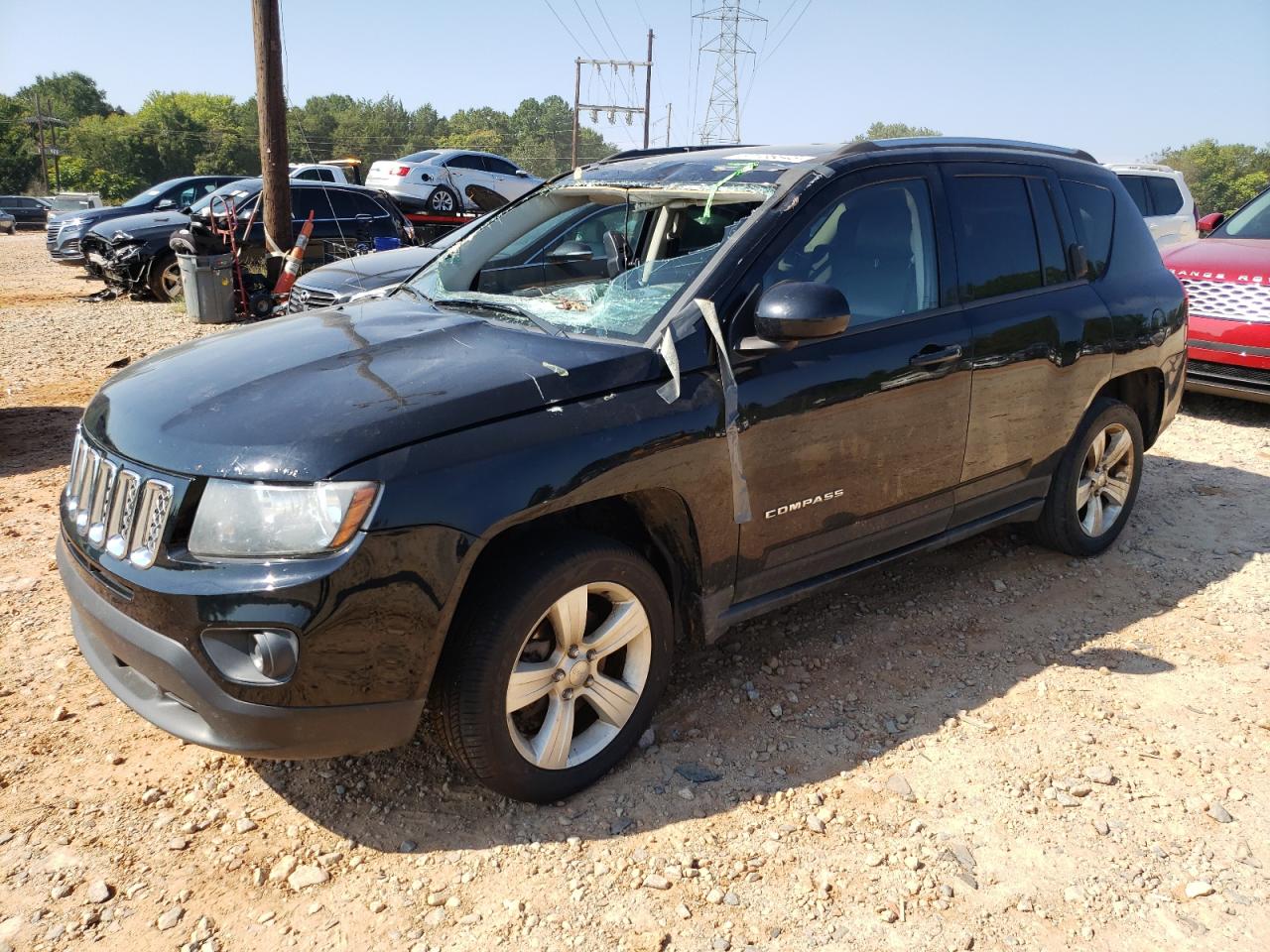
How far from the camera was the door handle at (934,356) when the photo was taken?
134 inches

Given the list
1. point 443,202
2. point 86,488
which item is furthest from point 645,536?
point 443,202

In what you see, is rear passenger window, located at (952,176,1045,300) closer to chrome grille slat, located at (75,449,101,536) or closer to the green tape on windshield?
the green tape on windshield

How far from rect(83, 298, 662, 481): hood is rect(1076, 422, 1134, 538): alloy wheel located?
2721mm

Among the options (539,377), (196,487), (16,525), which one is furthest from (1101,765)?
(16,525)

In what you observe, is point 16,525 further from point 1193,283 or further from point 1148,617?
point 1193,283

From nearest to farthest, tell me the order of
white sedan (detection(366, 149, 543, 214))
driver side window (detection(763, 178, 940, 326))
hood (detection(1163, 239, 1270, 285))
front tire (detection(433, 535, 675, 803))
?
front tire (detection(433, 535, 675, 803))
driver side window (detection(763, 178, 940, 326))
hood (detection(1163, 239, 1270, 285))
white sedan (detection(366, 149, 543, 214))

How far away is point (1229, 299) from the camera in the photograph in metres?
7.30

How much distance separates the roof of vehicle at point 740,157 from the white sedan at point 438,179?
1672cm

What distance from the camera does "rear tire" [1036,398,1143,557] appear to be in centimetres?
434

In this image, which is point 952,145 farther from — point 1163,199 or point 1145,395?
point 1163,199

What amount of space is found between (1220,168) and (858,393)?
238 ft

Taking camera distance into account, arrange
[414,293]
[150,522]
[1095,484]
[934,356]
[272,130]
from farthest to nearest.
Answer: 1. [272,130]
2. [1095,484]
3. [414,293]
4. [934,356]
5. [150,522]

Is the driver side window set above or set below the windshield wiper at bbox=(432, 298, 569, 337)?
above

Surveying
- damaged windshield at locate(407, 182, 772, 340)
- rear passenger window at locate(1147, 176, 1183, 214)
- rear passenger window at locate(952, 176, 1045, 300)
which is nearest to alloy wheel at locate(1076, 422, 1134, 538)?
rear passenger window at locate(952, 176, 1045, 300)
